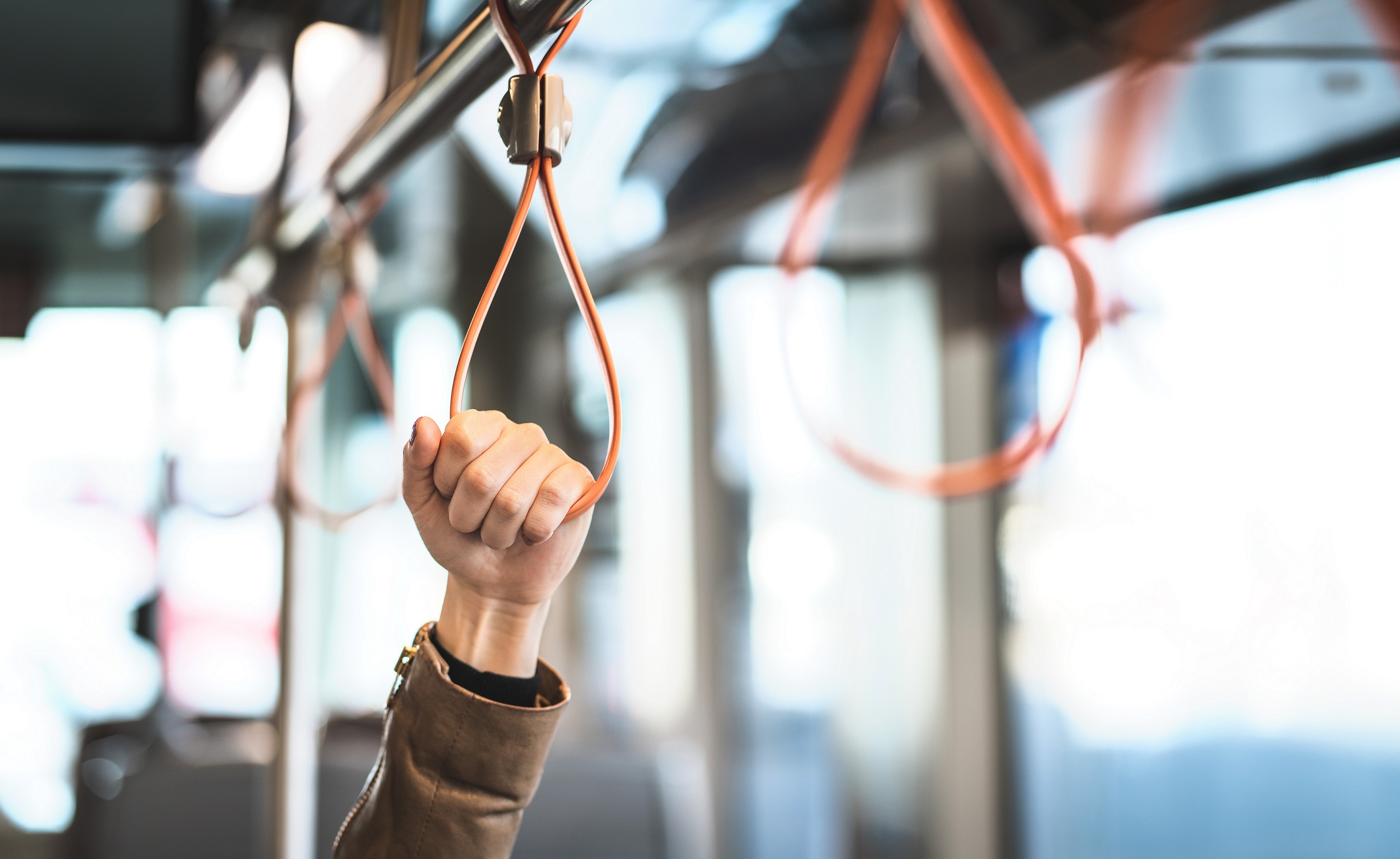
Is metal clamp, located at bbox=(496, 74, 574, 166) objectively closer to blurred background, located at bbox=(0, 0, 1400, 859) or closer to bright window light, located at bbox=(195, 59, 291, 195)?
blurred background, located at bbox=(0, 0, 1400, 859)

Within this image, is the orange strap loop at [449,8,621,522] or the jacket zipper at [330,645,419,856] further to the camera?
the jacket zipper at [330,645,419,856]

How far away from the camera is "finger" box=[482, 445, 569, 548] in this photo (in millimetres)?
491

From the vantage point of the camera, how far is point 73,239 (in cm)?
295

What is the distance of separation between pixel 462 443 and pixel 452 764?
0.78ft

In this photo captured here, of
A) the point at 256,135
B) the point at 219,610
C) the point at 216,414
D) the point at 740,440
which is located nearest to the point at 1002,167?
the point at 256,135

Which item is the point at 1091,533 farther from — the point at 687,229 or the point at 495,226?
the point at 495,226

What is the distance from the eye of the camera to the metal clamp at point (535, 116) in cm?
48

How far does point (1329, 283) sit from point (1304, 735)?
2.78 ft

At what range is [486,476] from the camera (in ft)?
1.61

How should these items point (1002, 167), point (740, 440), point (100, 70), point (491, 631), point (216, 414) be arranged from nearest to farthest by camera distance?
point (491, 631) → point (1002, 167) → point (100, 70) → point (216, 414) → point (740, 440)

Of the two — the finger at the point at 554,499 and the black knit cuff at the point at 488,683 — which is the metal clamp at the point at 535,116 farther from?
the black knit cuff at the point at 488,683

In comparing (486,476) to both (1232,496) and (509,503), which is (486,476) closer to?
(509,503)

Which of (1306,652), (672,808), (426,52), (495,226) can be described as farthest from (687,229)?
(426,52)

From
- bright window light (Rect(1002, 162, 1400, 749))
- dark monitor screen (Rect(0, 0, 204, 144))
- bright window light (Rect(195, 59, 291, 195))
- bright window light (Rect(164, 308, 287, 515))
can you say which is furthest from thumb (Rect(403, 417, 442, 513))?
bright window light (Rect(164, 308, 287, 515))
